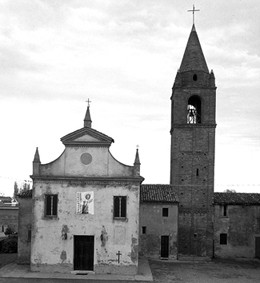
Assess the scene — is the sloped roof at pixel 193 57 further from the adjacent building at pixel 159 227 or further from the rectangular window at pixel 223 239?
the rectangular window at pixel 223 239

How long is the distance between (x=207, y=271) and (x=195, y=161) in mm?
10269

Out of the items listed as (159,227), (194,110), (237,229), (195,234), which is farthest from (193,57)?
(237,229)

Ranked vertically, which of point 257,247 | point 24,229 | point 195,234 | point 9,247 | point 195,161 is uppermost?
point 195,161

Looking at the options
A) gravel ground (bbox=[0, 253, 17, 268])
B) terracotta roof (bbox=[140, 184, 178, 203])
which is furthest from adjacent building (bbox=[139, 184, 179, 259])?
gravel ground (bbox=[0, 253, 17, 268])

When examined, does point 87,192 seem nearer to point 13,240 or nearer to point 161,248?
point 161,248

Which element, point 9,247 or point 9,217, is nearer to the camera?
point 9,247

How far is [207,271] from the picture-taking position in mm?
27250

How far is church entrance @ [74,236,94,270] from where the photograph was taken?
24.9 meters

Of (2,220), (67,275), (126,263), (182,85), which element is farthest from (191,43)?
(2,220)

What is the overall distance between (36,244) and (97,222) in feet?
14.6

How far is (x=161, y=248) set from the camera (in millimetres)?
32469

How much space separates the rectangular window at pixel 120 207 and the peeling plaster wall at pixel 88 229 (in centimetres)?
29

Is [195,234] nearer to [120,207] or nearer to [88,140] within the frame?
[120,207]

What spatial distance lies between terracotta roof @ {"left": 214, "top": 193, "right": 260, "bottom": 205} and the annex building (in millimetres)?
95
